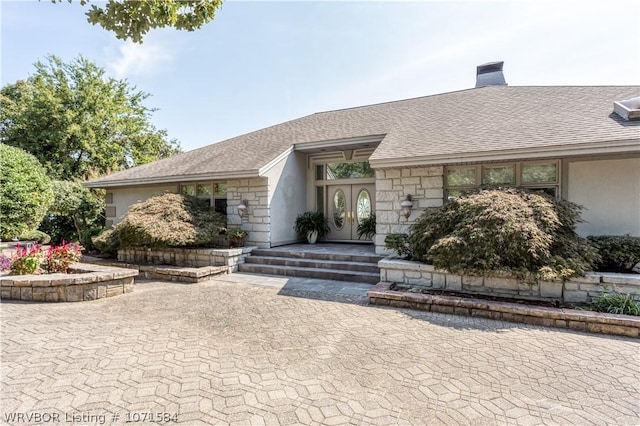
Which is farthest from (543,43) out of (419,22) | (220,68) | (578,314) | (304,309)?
(220,68)

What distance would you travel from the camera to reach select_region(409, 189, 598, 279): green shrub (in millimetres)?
4961

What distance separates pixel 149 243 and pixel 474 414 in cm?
821

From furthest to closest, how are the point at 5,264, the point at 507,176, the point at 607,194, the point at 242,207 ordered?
the point at 242,207, the point at 5,264, the point at 507,176, the point at 607,194

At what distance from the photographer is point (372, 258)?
780 centimetres

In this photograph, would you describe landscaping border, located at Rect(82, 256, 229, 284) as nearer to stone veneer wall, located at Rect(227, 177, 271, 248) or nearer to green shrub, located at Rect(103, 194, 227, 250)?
green shrub, located at Rect(103, 194, 227, 250)

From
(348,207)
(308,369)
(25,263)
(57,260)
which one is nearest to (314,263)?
(348,207)

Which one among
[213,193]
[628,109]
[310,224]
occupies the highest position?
[628,109]

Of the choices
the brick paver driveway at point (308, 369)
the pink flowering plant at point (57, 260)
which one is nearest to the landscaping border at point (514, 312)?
the brick paver driveway at point (308, 369)

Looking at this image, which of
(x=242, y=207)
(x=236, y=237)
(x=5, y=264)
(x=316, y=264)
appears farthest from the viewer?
(x=242, y=207)

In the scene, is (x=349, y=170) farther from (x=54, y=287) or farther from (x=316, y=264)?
(x=54, y=287)

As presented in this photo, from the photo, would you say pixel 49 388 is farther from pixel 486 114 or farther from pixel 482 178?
pixel 486 114

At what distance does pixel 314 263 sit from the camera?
26.3 feet

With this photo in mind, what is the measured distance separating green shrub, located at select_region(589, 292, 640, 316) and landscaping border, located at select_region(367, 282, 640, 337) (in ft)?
0.96

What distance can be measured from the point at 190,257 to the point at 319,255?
3810 mm
